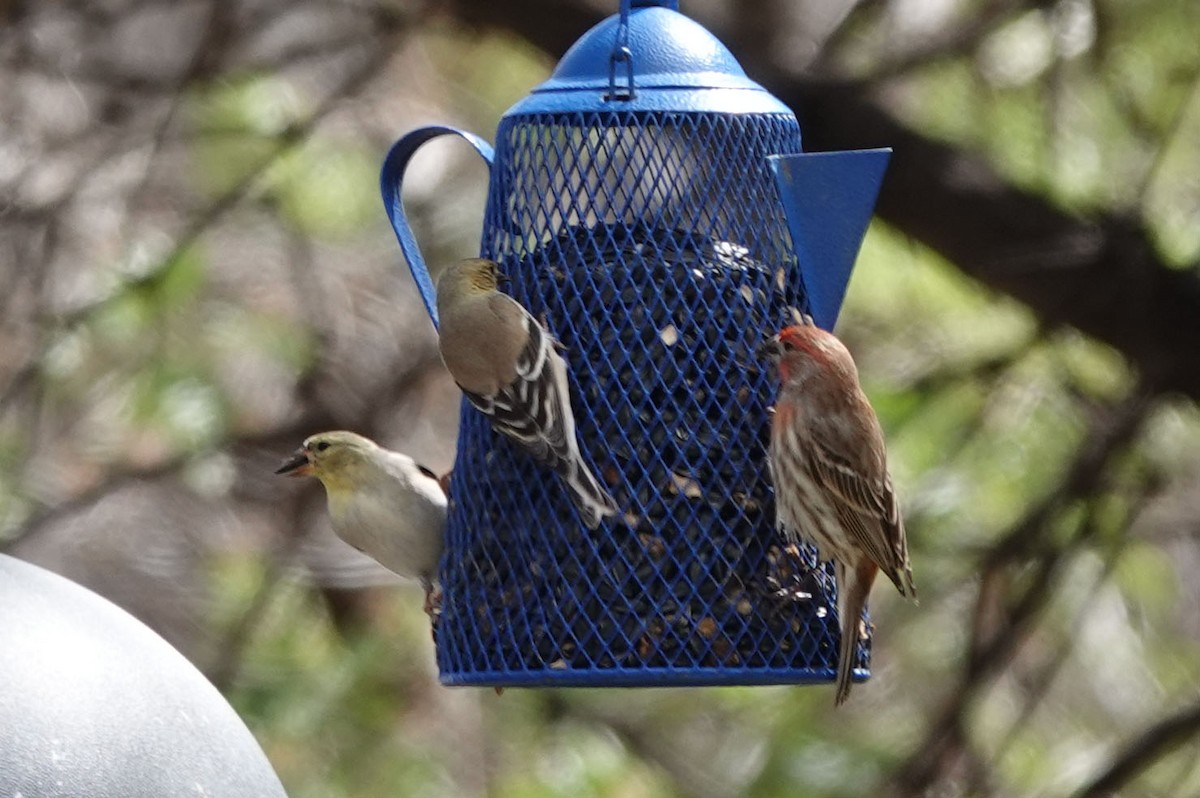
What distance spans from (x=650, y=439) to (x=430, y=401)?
4878mm

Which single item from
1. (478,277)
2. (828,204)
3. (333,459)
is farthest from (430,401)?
(828,204)

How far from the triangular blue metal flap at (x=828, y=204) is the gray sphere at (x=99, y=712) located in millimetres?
1873

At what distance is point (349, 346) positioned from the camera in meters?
10.3

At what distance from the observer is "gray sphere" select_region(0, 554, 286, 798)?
15.1 feet

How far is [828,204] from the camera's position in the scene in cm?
581

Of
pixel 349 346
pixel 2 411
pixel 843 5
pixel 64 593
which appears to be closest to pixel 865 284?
pixel 843 5

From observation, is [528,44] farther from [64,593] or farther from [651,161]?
[64,593]

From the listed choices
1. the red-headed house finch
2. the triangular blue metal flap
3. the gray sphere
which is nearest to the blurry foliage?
the red-headed house finch

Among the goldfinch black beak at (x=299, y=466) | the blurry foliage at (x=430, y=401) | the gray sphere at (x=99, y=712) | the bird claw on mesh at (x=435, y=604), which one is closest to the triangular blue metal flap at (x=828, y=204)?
the bird claw on mesh at (x=435, y=604)

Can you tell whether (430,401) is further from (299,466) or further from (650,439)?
(650,439)

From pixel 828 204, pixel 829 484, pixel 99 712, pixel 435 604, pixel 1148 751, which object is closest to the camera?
pixel 99 712

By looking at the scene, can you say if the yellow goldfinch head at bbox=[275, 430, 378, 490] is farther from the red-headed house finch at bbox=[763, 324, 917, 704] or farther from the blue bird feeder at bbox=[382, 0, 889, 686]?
the red-headed house finch at bbox=[763, 324, 917, 704]

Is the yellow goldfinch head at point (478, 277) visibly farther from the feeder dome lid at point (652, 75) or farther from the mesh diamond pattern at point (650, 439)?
the feeder dome lid at point (652, 75)

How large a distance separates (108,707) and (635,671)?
4.53 feet
